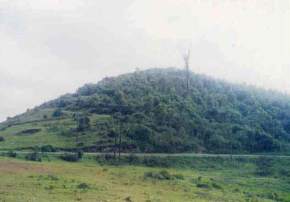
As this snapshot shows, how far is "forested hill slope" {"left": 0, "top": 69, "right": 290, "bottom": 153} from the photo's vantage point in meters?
118

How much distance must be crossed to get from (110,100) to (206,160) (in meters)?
50.2

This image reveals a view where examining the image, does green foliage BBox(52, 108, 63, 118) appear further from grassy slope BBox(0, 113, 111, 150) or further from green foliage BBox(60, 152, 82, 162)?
green foliage BBox(60, 152, 82, 162)

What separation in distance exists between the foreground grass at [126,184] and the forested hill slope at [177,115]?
19.6m

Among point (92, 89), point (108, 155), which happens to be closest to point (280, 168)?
point (108, 155)

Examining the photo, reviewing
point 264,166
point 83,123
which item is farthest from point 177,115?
point 264,166

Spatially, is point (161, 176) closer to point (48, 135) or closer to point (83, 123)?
point (48, 135)

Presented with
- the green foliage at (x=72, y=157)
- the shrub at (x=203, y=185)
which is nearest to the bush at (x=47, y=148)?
the green foliage at (x=72, y=157)

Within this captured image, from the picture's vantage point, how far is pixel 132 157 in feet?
336

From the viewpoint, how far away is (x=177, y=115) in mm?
130500

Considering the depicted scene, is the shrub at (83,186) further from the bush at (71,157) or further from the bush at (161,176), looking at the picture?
the bush at (71,157)

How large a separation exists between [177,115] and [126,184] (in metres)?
60.5

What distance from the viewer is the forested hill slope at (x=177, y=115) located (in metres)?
118

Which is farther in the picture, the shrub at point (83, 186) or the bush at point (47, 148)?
the bush at point (47, 148)

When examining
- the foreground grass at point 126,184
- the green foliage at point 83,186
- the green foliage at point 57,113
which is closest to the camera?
the foreground grass at point 126,184
